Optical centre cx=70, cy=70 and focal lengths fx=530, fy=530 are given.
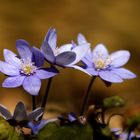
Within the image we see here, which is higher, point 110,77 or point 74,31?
point 110,77

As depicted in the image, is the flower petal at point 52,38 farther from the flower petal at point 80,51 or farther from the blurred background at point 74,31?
the blurred background at point 74,31

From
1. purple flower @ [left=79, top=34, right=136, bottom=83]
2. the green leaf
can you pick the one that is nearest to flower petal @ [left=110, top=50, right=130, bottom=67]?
purple flower @ [left=79, top=34, right=136, bottom=83]

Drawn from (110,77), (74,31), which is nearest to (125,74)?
(110,77)

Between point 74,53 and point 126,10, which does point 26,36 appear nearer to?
point 126,10

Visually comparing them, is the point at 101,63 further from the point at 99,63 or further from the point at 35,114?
the point at 35,114

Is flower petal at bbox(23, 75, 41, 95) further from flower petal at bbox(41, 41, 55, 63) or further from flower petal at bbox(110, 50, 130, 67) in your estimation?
flower petal at bbox(110, 50, 130, 67)

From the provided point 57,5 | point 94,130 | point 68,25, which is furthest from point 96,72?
point 57,5
